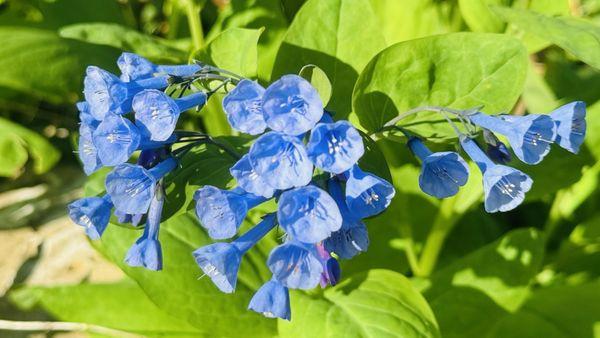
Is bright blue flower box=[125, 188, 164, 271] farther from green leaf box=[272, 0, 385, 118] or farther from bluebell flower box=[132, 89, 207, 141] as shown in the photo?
green leaf box=[272, 0, 385, 118]

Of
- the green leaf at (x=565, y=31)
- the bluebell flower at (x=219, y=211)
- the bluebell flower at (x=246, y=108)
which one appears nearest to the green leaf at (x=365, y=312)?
the bluebell flower at (x=219, y=211)

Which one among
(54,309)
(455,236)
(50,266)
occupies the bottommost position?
(50,266)

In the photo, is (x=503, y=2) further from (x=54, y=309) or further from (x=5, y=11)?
(x=5, y=11)

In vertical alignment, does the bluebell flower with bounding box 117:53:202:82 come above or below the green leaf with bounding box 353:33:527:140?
above

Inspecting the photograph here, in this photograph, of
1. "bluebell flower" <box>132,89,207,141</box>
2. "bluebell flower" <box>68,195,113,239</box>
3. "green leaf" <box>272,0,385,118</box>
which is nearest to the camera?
"bluebell flower" <box>132,89,207,141</box>

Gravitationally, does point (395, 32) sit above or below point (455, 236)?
above

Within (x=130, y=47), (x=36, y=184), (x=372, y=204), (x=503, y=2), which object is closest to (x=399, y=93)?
(x=372, y=204)

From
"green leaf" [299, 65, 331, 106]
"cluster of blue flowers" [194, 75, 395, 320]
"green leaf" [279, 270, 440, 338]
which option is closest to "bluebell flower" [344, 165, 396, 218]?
"cluster of blue flowers" [194, 75, 395, 320]
